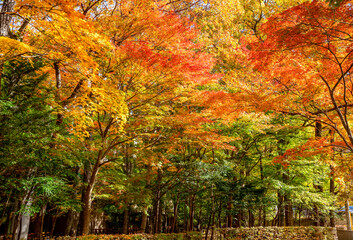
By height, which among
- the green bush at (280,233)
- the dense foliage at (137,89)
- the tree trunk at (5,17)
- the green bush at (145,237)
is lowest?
the green bush at (280,233)

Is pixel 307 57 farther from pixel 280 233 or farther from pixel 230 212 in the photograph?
pixel 280 233

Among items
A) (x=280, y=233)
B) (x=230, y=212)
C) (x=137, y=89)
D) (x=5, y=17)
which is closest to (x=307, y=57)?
(x=137, y=89)

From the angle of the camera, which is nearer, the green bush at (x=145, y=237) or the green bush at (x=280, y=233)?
the green bush at (x=145, y=237)

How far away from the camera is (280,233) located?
35.6 ft

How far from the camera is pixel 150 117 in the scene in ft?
24.3

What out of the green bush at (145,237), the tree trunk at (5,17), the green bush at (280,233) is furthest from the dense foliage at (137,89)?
the green bush at (280,233)

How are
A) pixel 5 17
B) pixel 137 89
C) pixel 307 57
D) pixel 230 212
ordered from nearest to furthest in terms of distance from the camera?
1. pixel 307 57
2. pixel 5 17
3. pixel 137 89
4. pixel 230 212

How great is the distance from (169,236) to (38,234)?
17.0ft

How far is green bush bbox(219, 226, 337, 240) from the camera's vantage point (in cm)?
922

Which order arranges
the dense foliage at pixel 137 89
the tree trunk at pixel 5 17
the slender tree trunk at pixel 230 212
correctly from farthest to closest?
the slender tree trunk at pixel 230 212
the tree trunk at pixel 5 17
the dense foliage at pixel 137 89

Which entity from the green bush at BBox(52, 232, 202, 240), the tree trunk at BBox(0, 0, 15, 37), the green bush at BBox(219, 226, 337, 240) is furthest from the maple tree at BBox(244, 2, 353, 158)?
the tree trunk at BBox(0, 0, 15, 37)

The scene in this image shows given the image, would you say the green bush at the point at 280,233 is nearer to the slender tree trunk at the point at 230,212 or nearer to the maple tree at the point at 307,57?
the slender tree trunk at the point at 230,212

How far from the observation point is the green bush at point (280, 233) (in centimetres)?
922

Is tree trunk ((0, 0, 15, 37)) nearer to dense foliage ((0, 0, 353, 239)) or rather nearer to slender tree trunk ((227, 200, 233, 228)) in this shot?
dense foliage ((0, 0, 353, 239))
